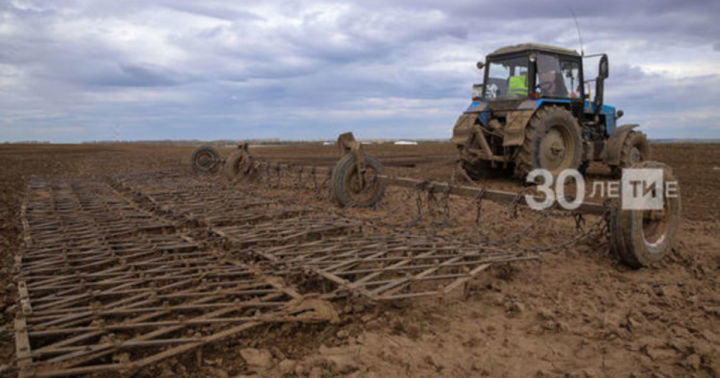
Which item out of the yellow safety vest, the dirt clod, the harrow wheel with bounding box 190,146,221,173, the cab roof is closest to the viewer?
the dirt clod

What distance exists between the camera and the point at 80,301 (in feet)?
9.81

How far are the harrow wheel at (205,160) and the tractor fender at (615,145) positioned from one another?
9.11m

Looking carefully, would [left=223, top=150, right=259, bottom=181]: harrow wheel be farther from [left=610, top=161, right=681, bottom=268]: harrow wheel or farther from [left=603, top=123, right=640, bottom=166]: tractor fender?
[left=610, top=161, right=681, bottom=268]: harrow wheel

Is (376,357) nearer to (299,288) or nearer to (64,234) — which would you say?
(299,288)

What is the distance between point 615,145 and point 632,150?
0.58m

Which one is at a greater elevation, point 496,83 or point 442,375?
point 496,83

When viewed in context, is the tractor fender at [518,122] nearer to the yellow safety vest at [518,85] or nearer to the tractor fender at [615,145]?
the yellow safety vest at [518,85]

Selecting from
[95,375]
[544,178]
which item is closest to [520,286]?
[95,375]

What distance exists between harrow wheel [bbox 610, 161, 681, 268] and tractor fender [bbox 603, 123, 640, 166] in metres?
5.45

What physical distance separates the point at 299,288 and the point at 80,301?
1383 mm

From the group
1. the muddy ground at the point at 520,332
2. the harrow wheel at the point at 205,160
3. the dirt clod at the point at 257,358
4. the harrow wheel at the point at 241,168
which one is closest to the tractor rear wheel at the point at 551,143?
the muddy ground at the point at 520,332

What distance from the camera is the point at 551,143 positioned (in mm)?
8336

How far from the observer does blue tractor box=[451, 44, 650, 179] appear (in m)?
8.03

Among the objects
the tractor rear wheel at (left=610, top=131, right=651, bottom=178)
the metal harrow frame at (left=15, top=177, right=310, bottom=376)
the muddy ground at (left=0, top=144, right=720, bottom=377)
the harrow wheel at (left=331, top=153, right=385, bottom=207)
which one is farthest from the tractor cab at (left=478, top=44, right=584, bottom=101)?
Answer: the metal harrow frame at (left=15, top=177, right=310, bottom=376)
